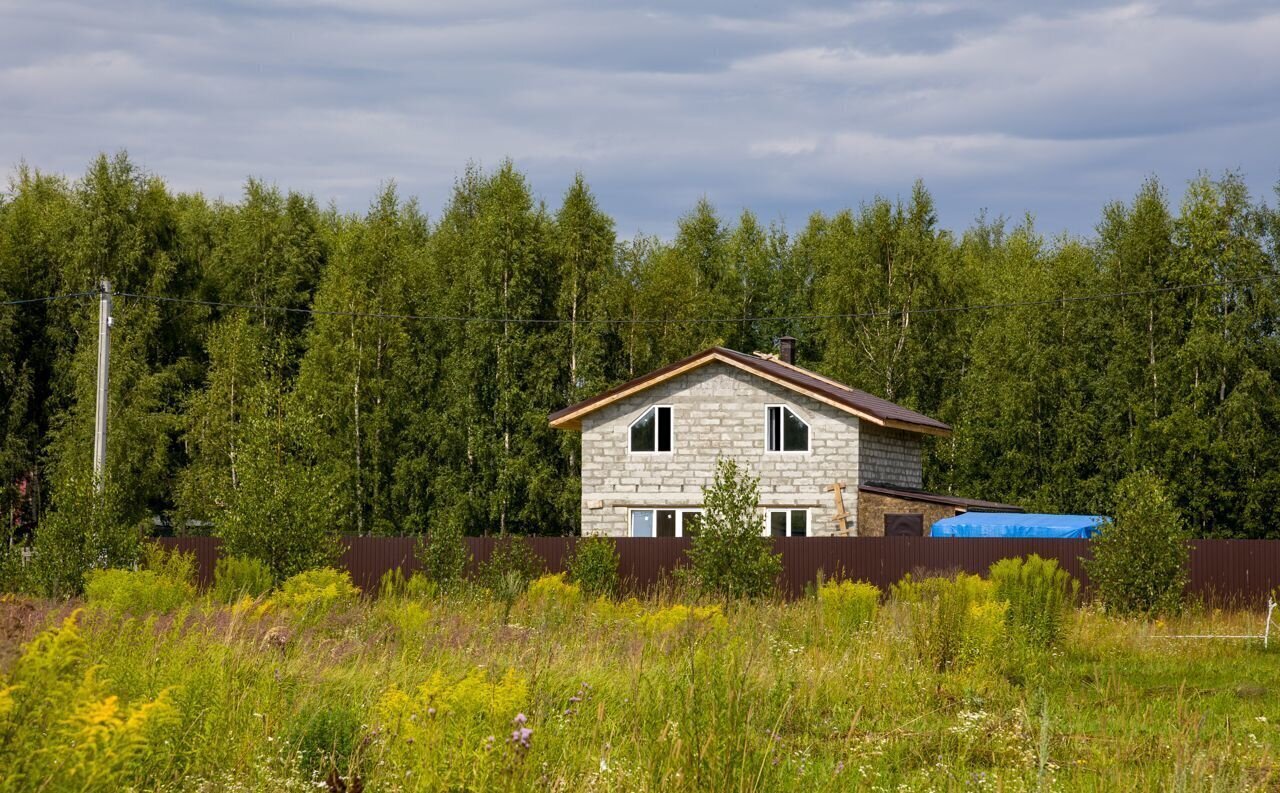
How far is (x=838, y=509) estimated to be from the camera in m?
31.3

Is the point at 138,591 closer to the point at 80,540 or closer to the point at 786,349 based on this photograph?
the point at 80,540

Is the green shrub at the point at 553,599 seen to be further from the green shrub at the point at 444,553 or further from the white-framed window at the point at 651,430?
the white-framed window at the point at 651,430

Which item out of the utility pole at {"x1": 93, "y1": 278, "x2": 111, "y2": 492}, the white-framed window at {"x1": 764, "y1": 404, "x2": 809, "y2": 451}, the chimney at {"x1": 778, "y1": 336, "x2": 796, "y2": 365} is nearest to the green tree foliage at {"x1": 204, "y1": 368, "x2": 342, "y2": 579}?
the utility pole at {"x1": 93, "y1": 278, "x2": 111, "y2": 492}

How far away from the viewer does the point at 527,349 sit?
4228 centimetres

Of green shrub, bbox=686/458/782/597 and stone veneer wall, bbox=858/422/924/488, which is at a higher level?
stone veneer wall, bbox=858/422/924/488

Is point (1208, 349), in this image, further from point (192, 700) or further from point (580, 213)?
point (192, 700)

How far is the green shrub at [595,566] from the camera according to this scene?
24.9m

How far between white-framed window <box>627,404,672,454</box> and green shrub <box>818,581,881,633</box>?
15.9m

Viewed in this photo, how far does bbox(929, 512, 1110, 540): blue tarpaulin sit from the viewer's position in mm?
29000

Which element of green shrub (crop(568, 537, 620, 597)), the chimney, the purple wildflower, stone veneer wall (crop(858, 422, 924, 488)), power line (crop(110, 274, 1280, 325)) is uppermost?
power line (crop(110, 274, 1280, 325))

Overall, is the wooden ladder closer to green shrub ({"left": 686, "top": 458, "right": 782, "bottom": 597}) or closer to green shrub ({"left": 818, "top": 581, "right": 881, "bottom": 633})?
green shrub ({"left": 686, "top": 458, "right": 782, "bottom": 597})

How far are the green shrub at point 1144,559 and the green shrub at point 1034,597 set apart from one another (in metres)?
3.61

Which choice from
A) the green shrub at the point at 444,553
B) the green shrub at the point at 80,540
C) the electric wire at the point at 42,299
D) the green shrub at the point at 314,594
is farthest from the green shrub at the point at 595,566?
the electric wire at the point at 42,299

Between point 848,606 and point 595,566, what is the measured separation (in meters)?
9.48
